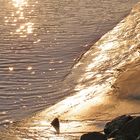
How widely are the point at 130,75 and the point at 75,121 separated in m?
2.60

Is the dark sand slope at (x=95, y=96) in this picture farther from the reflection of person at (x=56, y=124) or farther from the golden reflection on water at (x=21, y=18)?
the golden reflection on water at (x=21, y=18)

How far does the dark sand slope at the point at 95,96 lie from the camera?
9977mm

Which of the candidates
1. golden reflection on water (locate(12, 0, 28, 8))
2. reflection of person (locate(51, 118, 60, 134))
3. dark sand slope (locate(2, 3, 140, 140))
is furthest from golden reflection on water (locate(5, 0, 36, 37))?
reflection of person (locate(51, 118, 60, 134))

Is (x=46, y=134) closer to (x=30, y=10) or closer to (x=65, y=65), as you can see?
(x=65, y=65)

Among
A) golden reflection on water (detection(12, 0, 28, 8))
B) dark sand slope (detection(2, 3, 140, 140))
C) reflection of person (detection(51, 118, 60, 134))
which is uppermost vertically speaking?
golden reflection on water (detection(12, 0, 28, 8))

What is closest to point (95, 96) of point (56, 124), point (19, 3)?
point (56, 124)

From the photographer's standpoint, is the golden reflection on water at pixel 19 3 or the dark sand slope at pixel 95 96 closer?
the dark sand slope at pixel 95 96

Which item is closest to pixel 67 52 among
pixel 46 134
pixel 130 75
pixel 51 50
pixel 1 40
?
pixel 51 50

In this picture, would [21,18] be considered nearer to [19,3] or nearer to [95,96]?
[19,3]

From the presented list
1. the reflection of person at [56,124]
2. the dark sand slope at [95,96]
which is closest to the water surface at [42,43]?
the dark sand slope at [95,96]

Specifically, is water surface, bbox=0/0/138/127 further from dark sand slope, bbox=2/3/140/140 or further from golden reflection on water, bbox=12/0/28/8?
dark sand slope, bbox=2/3/140/140

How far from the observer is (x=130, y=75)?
40.6 feet

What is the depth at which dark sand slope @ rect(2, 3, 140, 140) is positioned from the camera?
9.98 m

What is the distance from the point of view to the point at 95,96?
11.6 meters
